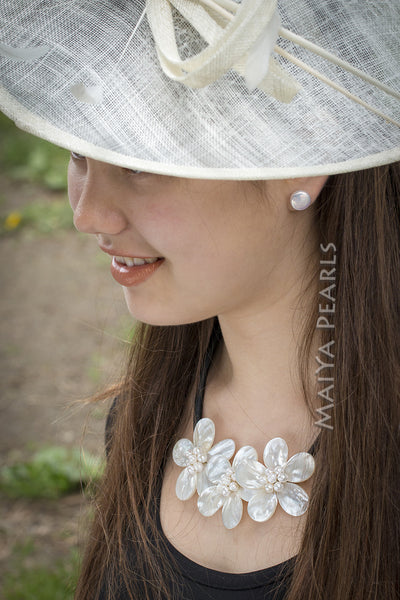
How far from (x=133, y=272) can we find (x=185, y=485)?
44 cm

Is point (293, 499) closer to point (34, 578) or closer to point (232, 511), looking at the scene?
point (232, 511)

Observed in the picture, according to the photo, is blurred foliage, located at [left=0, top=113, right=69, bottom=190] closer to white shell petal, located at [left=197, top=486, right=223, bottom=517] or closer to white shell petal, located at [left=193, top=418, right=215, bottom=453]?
white shell petal, located at [left=193, top=418, right=215, bottom=453]

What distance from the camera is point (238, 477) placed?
125cm

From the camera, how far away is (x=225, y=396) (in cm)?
138

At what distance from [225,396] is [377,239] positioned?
0.43 meters

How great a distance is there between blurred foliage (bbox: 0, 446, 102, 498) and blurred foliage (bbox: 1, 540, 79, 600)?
0.73ft

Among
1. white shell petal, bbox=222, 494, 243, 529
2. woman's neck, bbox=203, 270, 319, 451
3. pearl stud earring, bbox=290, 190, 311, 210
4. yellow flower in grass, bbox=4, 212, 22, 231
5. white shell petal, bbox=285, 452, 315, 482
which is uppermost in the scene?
yellow flower in grass, bbox=4, 212, 22, 231

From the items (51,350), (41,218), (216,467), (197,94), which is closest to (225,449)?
(216,467)

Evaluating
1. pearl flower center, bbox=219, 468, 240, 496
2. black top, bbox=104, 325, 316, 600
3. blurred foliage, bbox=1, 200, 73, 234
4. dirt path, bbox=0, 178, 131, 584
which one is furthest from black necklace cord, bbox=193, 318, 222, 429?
blurred foliage, bbox=1, 200, 73, 234

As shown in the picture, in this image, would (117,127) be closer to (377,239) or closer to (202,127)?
(202,127)

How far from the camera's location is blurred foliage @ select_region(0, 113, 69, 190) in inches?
192

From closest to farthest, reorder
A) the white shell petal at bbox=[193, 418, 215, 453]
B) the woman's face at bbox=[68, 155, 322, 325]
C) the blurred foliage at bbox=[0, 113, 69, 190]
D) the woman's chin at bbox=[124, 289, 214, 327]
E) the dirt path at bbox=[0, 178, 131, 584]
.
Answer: the woman's face at bbox=[68, 155, 322, 325] < the woman's chin at bbox=[124, 289, 214, 327] < the white shell petal at bbox=[193, 418, 215, 453] < the dirt path at bbox=[0, 178, 131, 584] < the blurred foliage at bbox=[0, 113, 69, 190]

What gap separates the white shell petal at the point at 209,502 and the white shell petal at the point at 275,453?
4.5 inches

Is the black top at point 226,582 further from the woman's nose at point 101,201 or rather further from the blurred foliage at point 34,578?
the blurred foliage at point 34,578
